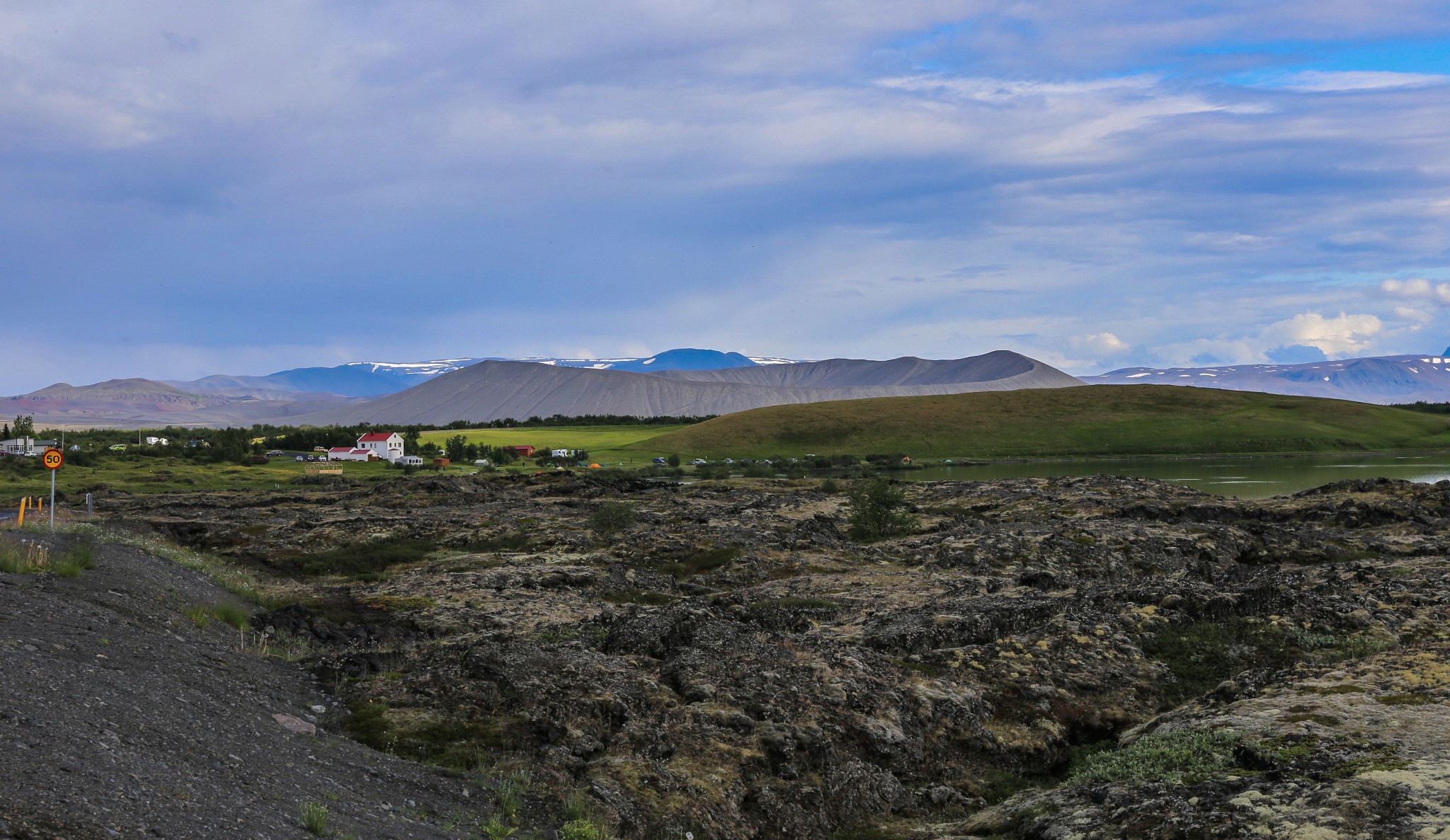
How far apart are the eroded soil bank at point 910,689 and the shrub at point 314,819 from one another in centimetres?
36

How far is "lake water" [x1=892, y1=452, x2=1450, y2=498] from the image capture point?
99.3 m

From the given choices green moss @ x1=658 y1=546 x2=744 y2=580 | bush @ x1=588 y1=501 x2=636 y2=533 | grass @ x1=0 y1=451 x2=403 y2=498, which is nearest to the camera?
green moss @ x1=658 y1=546 x2=744 y2=580

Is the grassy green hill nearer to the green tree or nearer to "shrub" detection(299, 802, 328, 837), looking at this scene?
the green tree

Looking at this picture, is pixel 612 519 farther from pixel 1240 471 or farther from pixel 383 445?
pixel 383 445

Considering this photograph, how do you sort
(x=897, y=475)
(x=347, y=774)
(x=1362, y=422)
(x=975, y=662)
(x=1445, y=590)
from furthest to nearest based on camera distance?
(x=1362, y=422) < (x=897, y=475) < (x=1445, y=590) < (x=975, y=662) < (x=347, y=774)

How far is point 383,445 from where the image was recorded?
148625 millimetres

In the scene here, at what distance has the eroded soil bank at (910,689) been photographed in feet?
42.7

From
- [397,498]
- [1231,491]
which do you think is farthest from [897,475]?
[397,498]

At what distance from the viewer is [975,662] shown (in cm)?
2052

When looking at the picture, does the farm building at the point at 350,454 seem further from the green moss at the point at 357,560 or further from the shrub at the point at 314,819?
the shrub at the point at 314,819

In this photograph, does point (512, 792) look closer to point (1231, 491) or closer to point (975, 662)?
point (975, 662)

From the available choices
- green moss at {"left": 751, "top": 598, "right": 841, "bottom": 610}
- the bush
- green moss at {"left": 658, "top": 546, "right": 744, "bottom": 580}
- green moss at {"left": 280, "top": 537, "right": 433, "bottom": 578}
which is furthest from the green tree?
green moss at {"left": 280, "top": 537, "right": 433, "bottom": 578}

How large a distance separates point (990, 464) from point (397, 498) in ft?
347

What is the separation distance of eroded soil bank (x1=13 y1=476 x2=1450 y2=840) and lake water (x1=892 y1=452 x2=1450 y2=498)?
64.0 metres
